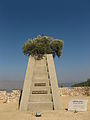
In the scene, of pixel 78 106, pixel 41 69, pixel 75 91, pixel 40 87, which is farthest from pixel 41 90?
pixel 75 91

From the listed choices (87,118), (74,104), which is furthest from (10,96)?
(87,118)

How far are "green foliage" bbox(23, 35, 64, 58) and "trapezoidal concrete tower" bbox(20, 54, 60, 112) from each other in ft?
1.61

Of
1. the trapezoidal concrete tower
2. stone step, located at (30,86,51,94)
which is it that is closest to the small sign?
the trapezoidal concrete tower

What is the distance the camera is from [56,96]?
34.4 ft

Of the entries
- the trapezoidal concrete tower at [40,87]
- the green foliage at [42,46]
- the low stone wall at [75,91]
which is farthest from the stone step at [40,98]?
the low stone wall at [75,91]

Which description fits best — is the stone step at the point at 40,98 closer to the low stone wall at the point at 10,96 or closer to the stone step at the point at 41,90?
the stone step at the point at 41,90

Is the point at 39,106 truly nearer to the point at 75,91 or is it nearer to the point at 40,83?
the point at 40,83

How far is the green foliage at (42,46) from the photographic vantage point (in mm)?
12039

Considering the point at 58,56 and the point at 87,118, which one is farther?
Result: the point at 58,56

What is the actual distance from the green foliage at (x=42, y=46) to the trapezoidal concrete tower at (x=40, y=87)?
0.49 metres

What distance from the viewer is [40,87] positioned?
36.2 feet

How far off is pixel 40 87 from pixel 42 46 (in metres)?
3.02

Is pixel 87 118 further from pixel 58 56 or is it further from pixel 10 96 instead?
pixel 10 96

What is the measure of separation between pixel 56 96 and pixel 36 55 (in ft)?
10.8
